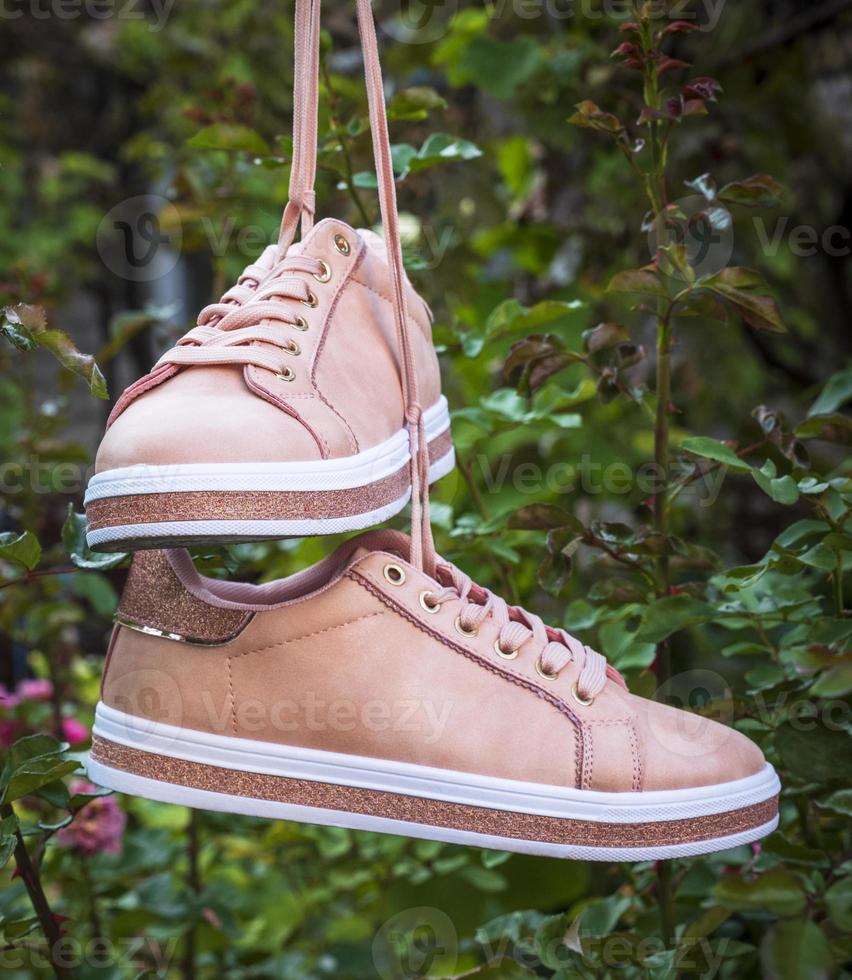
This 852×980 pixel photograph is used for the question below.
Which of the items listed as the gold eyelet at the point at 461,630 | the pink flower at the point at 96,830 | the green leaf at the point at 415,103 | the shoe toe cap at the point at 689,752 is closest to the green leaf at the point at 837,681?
the shoe toe cap at the point at 689,752

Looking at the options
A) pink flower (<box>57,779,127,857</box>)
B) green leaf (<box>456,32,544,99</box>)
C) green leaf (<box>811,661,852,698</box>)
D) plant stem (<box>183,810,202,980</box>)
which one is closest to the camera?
green leaf (<box>811,661,852,698</box>)

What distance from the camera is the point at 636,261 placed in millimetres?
2271

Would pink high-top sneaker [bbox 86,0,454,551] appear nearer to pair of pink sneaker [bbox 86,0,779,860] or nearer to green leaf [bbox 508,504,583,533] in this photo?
pair of pink sneaker [bbox 86,0,779,860]

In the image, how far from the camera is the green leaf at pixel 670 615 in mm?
1057

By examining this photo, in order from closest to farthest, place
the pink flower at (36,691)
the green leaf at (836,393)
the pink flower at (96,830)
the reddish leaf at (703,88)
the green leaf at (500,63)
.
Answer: the reddish leaf at (703,88) < the green leaf at (836,393) < the pink flower at (96,830) < the pink flower at (36,691) < the green leaf at (500,63)

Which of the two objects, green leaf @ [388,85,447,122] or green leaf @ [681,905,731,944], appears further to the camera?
green leaf @ [388,85,447,122]

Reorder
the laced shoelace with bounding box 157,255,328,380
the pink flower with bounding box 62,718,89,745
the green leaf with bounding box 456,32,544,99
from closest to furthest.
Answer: the laced shoelace with bounding box 157,255,328,380
the pink flower with bounding box 62,718,89,745
the green leaf with bounding box 456,32,544,99

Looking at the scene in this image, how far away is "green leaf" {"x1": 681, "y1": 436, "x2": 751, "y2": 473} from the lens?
1.01 m

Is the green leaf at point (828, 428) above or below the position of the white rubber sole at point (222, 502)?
below

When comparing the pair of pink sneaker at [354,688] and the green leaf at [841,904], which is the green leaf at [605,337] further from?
the green leaf at [841,904]

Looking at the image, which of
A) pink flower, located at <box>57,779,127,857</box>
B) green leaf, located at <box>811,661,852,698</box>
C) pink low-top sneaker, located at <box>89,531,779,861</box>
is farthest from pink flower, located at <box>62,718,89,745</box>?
green leaf, located at <box>811,661,852,698</box>

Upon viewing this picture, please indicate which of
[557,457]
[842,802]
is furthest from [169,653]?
[557,457]

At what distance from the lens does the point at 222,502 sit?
0.79 metres

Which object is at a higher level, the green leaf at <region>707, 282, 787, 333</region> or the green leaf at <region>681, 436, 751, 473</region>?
the green leaf at <region>707, 282, 787, 333</region>
